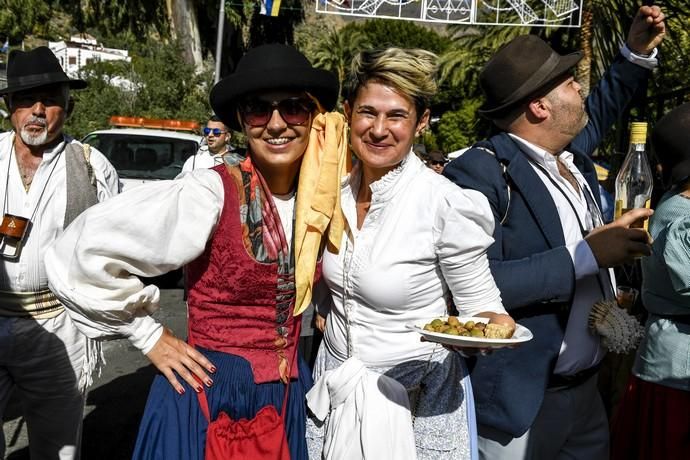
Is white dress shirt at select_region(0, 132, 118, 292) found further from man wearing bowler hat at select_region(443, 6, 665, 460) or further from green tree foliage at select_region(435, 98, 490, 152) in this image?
green tree foliage at select_region(435, 98, 490, 152)

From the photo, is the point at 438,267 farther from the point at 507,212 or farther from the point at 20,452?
the point at 20,452

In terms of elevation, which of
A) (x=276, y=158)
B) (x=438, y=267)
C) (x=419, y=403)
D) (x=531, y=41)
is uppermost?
(x=531, y=41)

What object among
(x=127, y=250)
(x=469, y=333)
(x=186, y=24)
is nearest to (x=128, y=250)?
(x=127, y=250)

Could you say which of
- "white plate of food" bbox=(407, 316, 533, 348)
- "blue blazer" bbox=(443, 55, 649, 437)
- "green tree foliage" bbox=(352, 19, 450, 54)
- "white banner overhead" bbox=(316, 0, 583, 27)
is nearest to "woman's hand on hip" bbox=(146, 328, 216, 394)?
"white plate of food" bbox=(407, 316, 533, 348)

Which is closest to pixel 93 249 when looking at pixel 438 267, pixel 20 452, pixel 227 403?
pixel 227 403

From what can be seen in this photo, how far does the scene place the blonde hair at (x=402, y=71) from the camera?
7.30ft

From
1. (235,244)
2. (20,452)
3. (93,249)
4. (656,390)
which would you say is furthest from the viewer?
(20,452)

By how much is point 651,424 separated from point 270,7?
1353cm

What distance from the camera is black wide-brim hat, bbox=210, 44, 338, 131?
2.19 m

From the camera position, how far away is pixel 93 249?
77.7 inches

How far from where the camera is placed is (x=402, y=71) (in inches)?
87.7

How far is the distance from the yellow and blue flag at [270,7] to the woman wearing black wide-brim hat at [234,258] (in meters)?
12.6

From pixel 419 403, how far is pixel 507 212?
731mm

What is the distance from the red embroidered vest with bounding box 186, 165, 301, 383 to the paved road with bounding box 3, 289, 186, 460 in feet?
7.95
